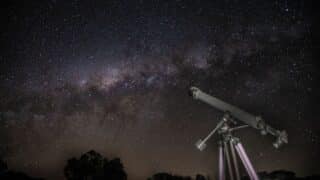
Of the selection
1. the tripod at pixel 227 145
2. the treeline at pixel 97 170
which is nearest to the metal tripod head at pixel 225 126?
the tripod at pixel 227 145

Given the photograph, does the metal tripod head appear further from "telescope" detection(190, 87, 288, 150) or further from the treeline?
the treeline

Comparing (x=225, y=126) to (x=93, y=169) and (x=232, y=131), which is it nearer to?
(x=232, y=131)

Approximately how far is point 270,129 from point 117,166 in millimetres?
25780

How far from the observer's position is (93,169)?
4344 centimetres

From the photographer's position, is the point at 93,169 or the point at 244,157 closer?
the point at 244,157

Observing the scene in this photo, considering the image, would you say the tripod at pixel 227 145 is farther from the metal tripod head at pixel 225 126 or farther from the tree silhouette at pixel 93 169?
the tree silhouette at pixel 93 169

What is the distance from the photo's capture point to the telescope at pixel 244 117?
2188 cm

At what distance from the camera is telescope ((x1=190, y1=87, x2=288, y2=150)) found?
21.9 m

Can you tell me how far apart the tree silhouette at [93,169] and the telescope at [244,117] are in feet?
72.8

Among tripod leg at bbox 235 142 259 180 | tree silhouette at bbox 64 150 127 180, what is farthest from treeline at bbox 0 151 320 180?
tripod leg at bbox 235 142 259 180

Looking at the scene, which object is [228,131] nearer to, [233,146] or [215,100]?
[233,146]

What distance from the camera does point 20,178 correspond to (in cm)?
3903

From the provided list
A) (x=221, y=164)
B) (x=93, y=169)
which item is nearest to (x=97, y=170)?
(x=93, y=169)

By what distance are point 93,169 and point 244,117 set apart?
2470 cm
